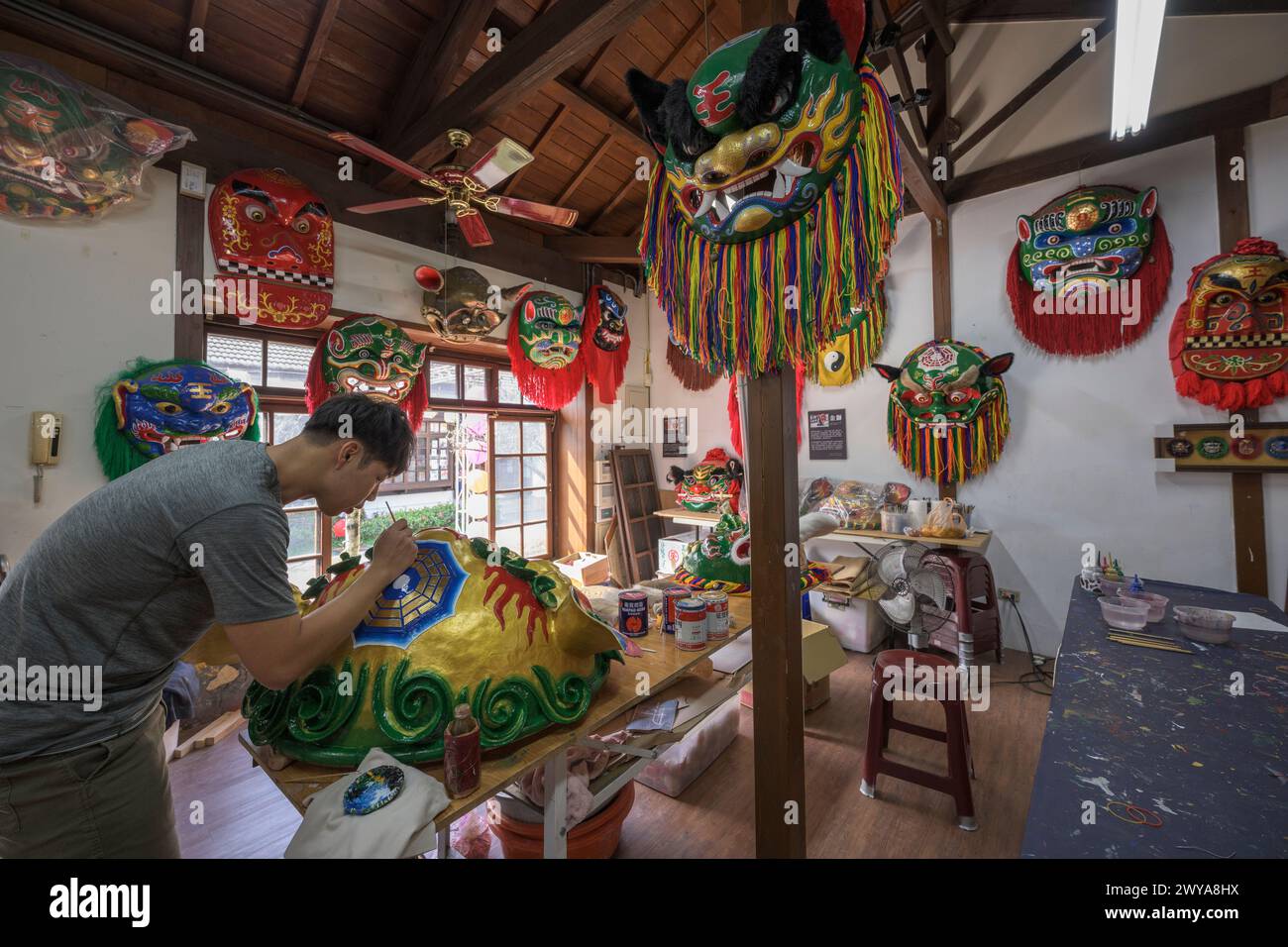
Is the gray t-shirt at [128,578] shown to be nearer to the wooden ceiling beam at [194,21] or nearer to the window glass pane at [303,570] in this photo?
the window glass pane at [303,570]

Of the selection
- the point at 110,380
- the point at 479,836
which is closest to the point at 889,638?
the point at 479,836

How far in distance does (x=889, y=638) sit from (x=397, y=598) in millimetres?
4017

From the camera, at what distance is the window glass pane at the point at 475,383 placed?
443 cm

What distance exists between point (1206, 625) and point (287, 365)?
15.6 ft

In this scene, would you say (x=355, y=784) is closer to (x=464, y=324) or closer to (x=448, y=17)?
(x=464, y=324)

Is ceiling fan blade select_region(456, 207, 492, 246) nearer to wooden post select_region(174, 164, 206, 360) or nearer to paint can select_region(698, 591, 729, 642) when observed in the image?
wooden post select_region(174, 164, 206, 360)

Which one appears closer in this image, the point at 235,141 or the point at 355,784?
the point at 355,784

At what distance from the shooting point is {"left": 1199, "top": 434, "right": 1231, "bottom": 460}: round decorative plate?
309 cm

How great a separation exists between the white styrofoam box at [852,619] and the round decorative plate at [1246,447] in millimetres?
2280

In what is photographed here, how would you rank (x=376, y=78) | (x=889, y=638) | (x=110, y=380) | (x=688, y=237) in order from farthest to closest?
1. (x=889, y=638)
2. (x=376, y=78)
3. (x=110, y=380)
4. (x=688, y=237)

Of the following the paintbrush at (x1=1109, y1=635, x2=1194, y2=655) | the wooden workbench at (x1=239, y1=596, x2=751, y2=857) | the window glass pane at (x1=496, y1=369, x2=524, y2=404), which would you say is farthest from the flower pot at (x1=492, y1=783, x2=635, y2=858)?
the window glass pane at (x1=496, y1=369, x2=524, y2=404)

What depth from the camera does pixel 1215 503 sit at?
10.4 ft

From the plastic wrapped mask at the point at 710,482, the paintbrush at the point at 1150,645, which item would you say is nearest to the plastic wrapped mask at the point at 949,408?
the plastic wrapped mask at the point at 710,482

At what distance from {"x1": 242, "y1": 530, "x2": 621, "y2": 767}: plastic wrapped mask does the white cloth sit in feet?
0.47
